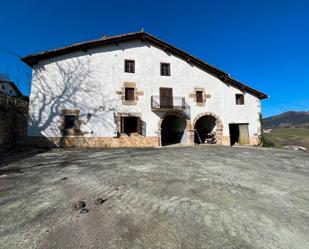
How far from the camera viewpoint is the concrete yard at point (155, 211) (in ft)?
8.57

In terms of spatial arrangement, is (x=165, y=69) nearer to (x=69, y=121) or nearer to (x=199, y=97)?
(x=199, y=97)

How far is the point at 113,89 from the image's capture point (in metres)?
14.8

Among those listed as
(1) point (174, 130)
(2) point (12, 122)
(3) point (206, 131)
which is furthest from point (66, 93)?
(3) point (206, 131)

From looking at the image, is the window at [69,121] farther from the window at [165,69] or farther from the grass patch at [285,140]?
the grass patch at [285,140]

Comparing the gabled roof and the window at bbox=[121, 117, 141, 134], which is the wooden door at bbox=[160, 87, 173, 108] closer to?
the window at bbox=[121, 117, 141, 134]

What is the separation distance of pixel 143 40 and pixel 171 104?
6194 mm

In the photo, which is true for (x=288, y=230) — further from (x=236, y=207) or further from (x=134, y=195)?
(x=134, y=195)

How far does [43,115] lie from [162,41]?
11.5 m

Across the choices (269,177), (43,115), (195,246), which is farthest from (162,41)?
(195,246)

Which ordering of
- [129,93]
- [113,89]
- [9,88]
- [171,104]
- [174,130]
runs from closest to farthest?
[113,89], [129,93], [171,104], [174,130], [9,88]

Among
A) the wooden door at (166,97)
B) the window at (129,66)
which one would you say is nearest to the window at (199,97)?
the wooden door at (166,97)

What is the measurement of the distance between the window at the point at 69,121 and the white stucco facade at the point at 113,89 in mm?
476

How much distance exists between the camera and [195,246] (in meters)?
2.48

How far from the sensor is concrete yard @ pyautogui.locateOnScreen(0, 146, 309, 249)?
8.57 feet
